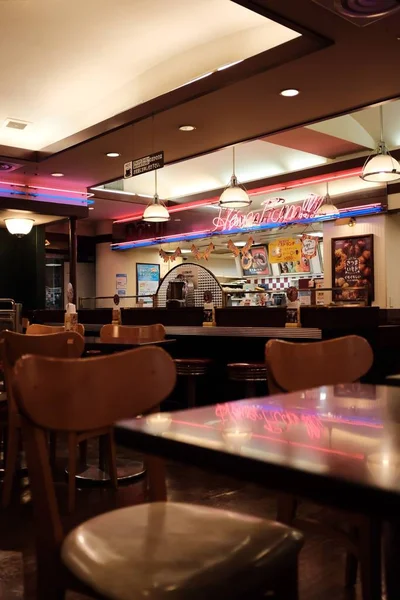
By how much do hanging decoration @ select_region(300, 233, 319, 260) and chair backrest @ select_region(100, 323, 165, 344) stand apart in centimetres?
612

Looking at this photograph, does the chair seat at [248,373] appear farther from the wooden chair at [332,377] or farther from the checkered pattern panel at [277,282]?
the checkered pattern panel at [277,282]

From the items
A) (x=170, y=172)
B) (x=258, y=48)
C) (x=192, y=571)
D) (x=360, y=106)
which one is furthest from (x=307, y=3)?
(x=170, y=172)

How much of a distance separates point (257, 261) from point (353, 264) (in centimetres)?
292

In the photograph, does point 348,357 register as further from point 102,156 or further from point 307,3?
point 102,156

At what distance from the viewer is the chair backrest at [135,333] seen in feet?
14.7

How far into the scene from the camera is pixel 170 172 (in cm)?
1115

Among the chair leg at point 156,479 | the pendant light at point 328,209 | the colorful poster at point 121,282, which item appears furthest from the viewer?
the colorful poster at point 121,282

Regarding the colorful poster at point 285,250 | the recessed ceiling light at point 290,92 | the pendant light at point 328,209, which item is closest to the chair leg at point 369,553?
the recessed ceiling light at point 290,92

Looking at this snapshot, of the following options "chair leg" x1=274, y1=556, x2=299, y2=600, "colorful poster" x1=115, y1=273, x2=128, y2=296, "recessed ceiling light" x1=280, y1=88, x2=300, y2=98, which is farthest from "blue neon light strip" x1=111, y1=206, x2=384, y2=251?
"chair leg" x1=274, y1=556, x2=299, y2=600

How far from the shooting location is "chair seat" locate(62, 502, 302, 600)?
→ 1.03 metres

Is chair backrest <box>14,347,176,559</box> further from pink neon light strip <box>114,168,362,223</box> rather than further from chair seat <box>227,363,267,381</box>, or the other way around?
pink neon light strip <box>114,168,362,223</box>

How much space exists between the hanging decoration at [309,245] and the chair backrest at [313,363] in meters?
8.33

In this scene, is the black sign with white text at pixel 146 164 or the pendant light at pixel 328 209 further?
the pendant light at pixel 328 209

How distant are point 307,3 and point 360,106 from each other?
1976mm
